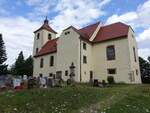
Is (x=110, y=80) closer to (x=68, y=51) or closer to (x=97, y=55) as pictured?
(x=97, y=55)

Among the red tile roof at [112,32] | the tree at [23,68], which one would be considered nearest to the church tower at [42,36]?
the tree at [23,68]

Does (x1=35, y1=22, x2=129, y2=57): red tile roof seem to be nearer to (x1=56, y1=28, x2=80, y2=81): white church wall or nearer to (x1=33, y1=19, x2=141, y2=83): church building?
(x1=33, y1=19, x2=141, y2=83): church building

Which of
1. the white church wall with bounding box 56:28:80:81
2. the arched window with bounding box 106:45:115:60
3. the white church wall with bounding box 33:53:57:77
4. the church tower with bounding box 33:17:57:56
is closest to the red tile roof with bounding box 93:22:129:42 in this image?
the arched window with bounding box 106:45:115:60

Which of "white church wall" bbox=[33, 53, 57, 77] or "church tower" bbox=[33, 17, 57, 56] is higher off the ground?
"church tower" bbox=[33, 17, 57, 56]

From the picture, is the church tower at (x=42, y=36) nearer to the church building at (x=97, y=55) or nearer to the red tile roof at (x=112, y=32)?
the church building at (x=97, y=55)

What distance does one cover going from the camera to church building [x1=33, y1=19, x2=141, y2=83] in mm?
23562

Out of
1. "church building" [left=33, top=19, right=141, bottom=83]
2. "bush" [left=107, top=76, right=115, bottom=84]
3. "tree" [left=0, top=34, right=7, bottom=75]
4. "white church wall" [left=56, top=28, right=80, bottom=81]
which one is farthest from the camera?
"tree" [left=0, top=34, right=7, bottom=75]

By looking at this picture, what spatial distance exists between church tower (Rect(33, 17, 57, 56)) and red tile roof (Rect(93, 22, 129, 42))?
1529 cm

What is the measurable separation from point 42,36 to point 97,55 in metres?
17.6

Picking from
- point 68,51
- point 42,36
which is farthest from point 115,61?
point 42,36

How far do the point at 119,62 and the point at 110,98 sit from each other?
1459 centimetres

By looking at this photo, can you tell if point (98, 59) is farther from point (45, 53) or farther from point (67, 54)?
point (45, 53)

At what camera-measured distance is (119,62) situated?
2378 centimetres

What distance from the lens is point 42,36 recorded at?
3800 centimetres
